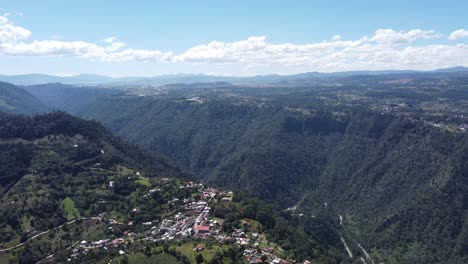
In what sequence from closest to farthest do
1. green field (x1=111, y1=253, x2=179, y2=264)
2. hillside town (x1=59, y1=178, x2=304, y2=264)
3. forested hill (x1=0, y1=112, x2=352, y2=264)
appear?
green field (x1=111, y1=253, x2=179, y2=264), hillside town (x1=59, y1=178, x2=304, y2=264), forested hill (x1=0, y1=112, x2=352, y2=264)

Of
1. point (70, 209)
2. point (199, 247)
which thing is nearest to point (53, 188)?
point (70, 209)

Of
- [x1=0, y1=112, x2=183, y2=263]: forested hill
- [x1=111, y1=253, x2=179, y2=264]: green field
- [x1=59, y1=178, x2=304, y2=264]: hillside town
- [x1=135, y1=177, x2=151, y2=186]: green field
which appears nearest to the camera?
[x1=111, y1=253, x2=179, y2=264]: green field

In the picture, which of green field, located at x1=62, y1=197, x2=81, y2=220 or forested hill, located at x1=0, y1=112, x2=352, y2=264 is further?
green field, located at x1=62, y1=197, x2=81, y2=220

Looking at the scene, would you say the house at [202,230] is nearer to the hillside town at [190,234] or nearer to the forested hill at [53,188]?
the hillside town at [190,234]

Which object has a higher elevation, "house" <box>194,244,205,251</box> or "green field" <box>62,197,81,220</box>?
"house" <box>194,244,205,251</box>

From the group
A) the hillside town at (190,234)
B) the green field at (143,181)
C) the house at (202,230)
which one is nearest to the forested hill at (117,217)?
the green field at (143,181)

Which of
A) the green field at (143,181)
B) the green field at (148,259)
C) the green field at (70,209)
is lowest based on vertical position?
the green field at (70,209)

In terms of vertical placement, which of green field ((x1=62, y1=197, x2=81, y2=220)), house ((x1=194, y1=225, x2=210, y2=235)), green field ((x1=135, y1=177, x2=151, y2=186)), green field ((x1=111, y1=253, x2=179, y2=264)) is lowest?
green field ((x1=62, y1=197, x2=81, y2=220))

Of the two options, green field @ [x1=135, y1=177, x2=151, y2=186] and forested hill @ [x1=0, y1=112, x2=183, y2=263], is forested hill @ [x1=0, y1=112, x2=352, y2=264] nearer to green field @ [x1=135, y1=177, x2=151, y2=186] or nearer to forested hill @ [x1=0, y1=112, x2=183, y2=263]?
green field @ [x1=135, y1=177, x2=151, y2=186]

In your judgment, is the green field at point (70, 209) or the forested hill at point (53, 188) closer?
the forested hill at point (53, 188)

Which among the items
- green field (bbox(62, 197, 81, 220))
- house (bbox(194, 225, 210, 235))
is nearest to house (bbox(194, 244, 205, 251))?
house (bbox(194, 225, 210, 235))
